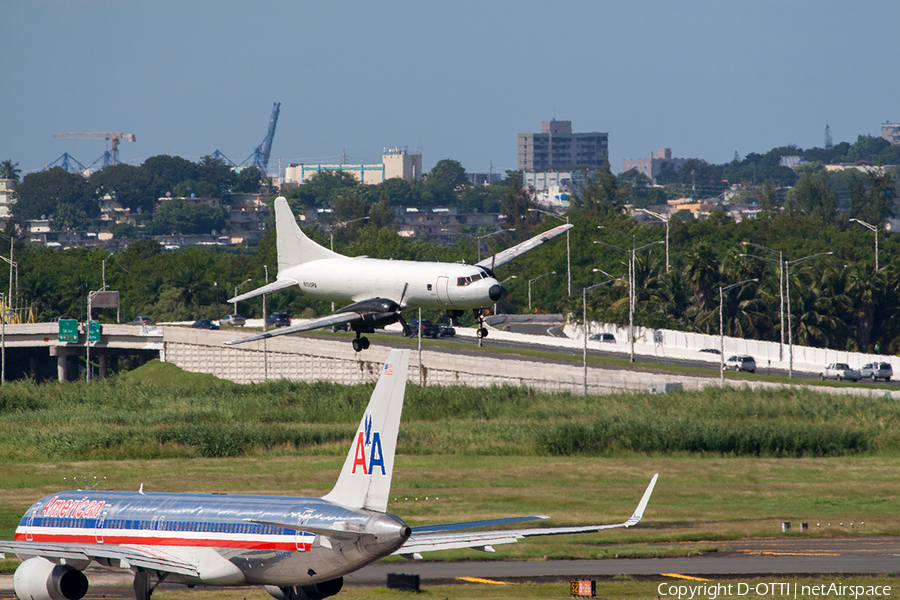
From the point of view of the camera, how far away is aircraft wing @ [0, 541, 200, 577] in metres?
43.7

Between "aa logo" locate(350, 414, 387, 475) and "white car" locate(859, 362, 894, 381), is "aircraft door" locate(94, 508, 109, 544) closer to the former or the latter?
"aa logo" locate(350, 414, 387, 475)

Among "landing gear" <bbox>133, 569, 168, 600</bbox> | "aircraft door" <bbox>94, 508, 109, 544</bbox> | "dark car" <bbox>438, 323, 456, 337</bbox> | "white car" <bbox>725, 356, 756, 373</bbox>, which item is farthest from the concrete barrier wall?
"landing gear" <bbox>133, 569, 168, 600</bbox>

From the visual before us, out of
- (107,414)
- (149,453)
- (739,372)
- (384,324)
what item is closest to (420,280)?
(384,324)

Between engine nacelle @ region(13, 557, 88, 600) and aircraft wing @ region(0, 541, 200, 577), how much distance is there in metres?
0.54

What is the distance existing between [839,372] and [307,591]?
130 m

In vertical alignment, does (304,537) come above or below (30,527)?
above

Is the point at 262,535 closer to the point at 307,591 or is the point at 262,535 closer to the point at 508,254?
the point at 307,591

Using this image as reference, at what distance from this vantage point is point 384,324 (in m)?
44.9

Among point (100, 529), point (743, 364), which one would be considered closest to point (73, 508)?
point (100, 529)

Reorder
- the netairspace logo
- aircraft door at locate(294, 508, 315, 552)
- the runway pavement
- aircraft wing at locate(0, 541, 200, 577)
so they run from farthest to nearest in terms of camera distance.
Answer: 1. the runway pavement
2. the netairspace logo
3. aircraft wing at locate(0, 541, 200, 577)
4. aircraft door at locate(294, 508, 315, 552)

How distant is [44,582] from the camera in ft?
146

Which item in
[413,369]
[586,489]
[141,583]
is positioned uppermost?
[141,583]

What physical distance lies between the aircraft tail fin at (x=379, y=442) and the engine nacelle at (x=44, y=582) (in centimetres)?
1172

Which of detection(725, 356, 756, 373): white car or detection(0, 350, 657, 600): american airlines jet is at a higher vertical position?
detection(0, 350, 657, 600): american airlines jet
